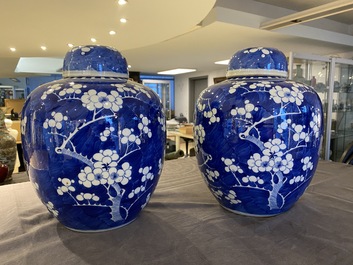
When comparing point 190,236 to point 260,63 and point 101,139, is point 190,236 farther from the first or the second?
point 260,63

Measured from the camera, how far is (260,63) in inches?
22.3

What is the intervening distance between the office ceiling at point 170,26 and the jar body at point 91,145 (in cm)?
173

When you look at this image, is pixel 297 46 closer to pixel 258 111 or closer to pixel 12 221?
pixel 258 111

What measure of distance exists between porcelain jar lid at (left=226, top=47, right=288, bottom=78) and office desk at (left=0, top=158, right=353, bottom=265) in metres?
0.33

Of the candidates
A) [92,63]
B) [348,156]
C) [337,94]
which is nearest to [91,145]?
[92,63]

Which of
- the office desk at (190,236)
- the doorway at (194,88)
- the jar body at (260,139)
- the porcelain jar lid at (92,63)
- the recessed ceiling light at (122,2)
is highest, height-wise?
the recessed ceiling light at (122,2)

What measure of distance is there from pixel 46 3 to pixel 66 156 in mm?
2062

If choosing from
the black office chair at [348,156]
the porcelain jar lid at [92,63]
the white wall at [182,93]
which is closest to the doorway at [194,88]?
the white wall at [182,93]

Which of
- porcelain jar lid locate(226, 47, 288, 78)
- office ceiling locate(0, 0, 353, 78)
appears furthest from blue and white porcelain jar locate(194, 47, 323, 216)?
office ceiling locate(0, 0, 353, 78)

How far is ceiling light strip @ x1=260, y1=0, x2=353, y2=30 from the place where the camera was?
2.21 m

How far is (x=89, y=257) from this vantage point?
0.44 meters

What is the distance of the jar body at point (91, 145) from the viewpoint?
1.42 feet

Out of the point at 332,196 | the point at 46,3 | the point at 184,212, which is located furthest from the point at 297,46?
the point at 184,212

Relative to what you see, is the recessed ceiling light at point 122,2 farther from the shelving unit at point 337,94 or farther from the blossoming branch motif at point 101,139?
the shelving unit at point 337,94
